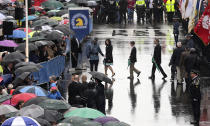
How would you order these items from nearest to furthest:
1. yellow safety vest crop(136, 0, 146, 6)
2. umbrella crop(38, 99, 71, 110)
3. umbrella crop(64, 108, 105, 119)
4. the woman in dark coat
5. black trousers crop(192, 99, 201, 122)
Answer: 1. umbrella crop(64, 108, 105, 119)
2. umbrella crop(38, 99, 71, 110)
3. black trousers crop(192, 99, 201, 122)
4. the woman in dark coat
5. yellow safety vest crop(136, 0, 146, 6)

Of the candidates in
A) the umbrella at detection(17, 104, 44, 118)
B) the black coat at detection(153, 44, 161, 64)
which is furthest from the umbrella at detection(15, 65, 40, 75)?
the black coat at detection(153, 44, 161, 64)

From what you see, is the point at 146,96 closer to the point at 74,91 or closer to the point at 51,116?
the point at 74,91

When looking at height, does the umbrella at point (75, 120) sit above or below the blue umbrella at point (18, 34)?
above

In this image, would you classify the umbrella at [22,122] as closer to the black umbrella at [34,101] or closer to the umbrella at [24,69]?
the black umbrella at [34,101]

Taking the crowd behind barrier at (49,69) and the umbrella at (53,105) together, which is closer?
the umbrella at (53,105)

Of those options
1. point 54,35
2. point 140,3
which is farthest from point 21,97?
point 140,3

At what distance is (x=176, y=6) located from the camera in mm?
44844

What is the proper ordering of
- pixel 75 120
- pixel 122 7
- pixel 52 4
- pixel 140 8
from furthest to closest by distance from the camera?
pixel 140 8, pixel 122 7, pixel 52 4, pixel 75 120

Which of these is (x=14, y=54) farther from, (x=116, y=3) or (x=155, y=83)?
(x=116, y=3)

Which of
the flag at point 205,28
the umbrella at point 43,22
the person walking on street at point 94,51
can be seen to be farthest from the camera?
the umbrella at point 43,22

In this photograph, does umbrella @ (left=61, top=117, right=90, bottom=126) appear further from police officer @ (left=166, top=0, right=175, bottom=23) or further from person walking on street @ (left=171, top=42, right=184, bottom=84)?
police officer @ (left=166, top=0, right=175, bottom=23)

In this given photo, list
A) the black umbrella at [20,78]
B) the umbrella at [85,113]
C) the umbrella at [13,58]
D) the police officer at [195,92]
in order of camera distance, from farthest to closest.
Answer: the umbrella at [13,58] → the black umbrella at [20,78] → the police officer at [195,92] → the umbrella at [85,113]

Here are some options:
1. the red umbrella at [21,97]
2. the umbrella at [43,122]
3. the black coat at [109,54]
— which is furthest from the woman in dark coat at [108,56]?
the umbrella at [43,122]

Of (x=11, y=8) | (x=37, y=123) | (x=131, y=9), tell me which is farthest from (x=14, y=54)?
(x=131, y=9)
